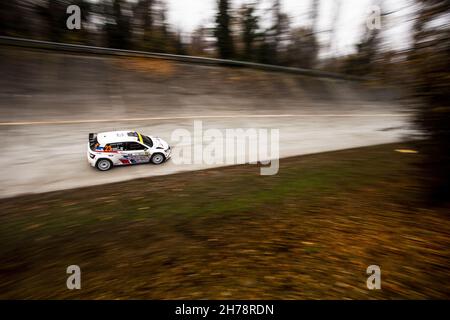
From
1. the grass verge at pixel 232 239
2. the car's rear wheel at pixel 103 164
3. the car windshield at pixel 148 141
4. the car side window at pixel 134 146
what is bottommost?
the grass verge at pixel 232 239

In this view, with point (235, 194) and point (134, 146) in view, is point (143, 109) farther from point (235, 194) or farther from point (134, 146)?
point (235, 194)

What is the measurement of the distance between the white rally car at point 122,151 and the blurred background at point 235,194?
39cm

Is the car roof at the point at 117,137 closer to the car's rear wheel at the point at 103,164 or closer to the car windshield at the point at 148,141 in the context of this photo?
the car windshield at the point at 148,141

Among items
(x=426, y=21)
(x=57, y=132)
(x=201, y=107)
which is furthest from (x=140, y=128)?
(x=426, y=21)

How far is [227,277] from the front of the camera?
14.4 ft

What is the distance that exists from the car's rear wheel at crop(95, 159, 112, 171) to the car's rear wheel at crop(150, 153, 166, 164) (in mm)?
1480

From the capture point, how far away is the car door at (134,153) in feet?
33.2

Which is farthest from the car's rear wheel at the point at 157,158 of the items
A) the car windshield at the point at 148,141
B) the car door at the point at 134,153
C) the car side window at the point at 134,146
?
the car side window at the point at 134,146

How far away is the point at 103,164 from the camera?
995 centimetres

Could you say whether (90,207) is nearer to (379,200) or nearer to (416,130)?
(379,200)

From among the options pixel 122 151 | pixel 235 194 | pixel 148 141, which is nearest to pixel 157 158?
pixel 148 141

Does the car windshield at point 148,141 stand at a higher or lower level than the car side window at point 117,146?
higher

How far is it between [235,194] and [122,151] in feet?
15.5
